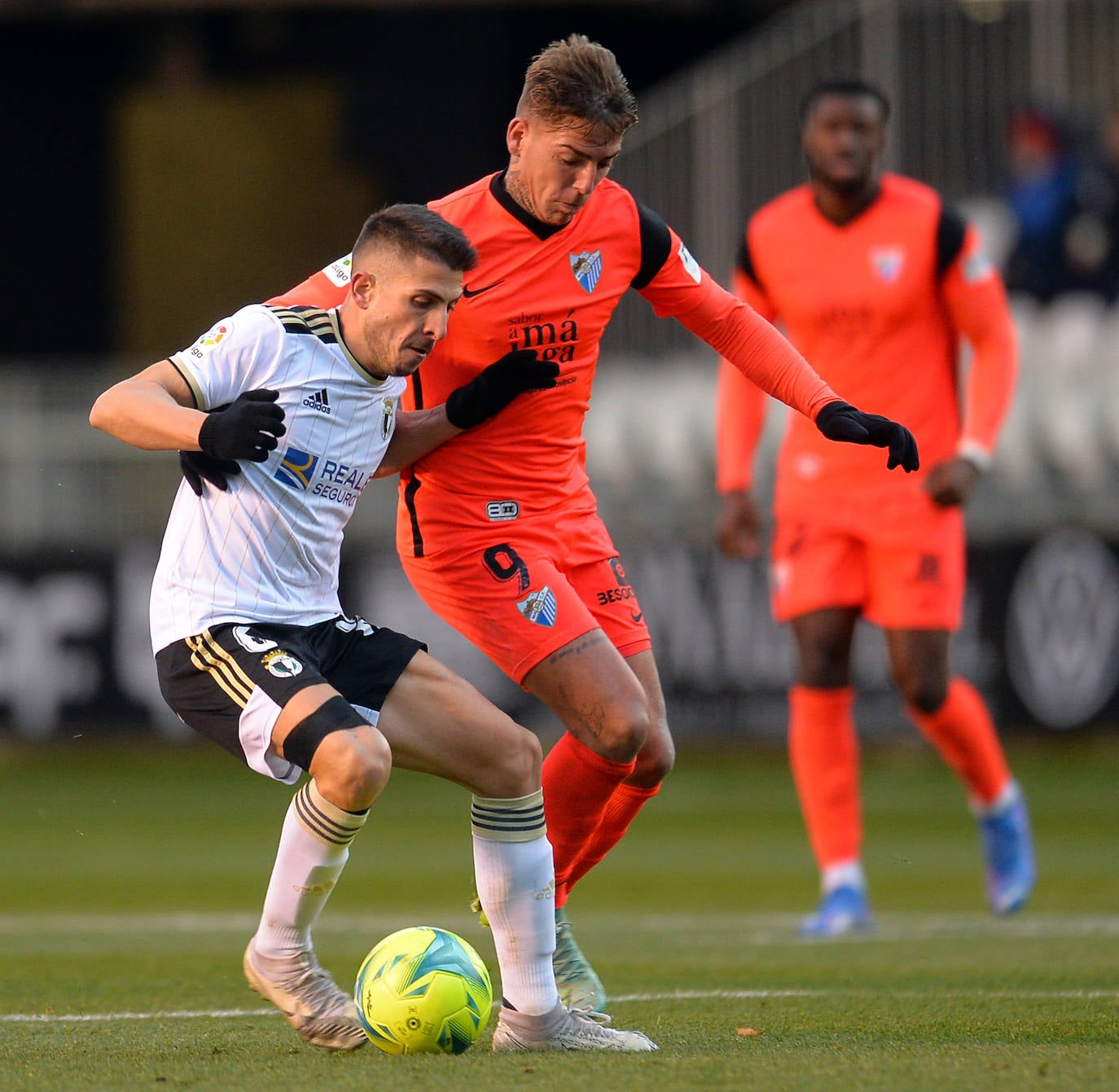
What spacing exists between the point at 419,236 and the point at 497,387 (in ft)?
1.86

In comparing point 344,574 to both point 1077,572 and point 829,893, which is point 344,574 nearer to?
point 1077,572

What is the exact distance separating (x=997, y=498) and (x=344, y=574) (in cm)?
437

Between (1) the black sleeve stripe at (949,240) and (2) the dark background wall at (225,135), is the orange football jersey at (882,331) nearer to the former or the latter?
(1) the black sleeve stripe at (949,240)

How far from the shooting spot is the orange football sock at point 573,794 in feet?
17.2

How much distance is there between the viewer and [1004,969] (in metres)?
6.12

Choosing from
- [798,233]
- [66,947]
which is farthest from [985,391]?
[66,947]

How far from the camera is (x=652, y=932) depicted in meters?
7.39

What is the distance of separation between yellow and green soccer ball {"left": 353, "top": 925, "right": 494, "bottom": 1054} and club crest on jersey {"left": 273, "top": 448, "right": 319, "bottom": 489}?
3.48ft

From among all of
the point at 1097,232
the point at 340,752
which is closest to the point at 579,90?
the point at 340,752

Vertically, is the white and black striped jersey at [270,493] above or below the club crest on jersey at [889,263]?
below

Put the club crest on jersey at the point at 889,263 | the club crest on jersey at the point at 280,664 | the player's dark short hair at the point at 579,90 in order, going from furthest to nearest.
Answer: the club crest on jersey at the point at 889,263, the player's dark short hair at the point at 579,90, the club crest on jersey at the point at 280,664

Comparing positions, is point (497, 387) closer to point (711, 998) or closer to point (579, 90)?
point (579, 90)

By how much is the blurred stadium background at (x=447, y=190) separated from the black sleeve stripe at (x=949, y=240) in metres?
5.70

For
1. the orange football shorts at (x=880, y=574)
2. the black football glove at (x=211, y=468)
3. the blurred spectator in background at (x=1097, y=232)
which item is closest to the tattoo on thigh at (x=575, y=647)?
the black football glove at (x=211, y=468)
